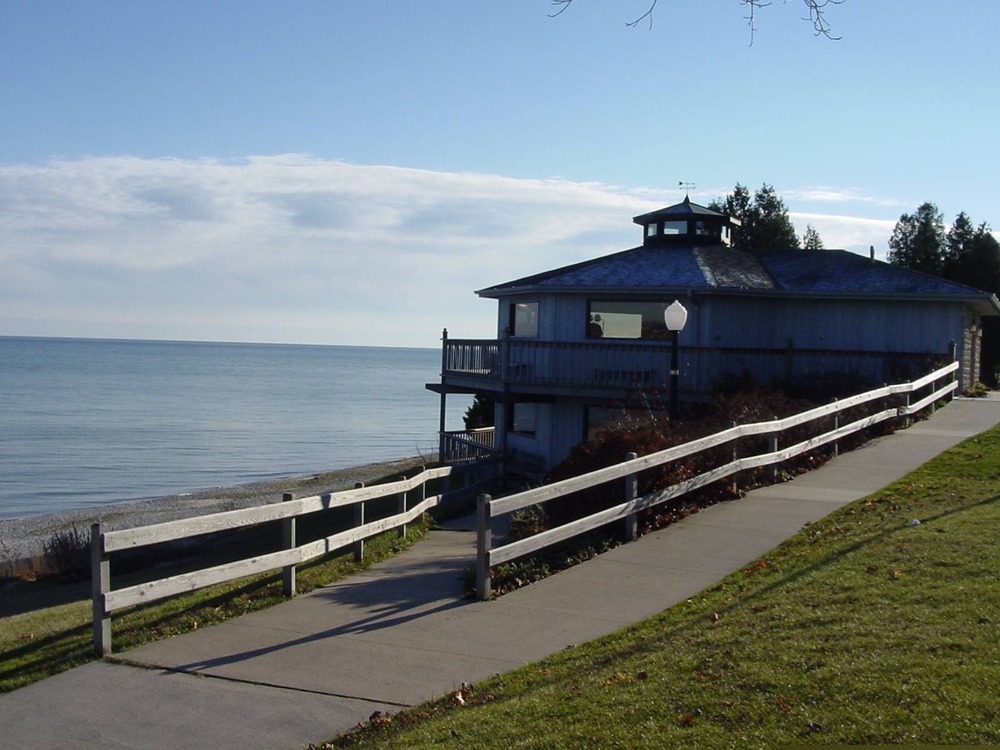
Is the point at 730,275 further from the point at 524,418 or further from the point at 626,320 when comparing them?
the point at 524,418

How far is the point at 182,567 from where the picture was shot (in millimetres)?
22562

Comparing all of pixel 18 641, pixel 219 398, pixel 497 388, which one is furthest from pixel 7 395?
pixel 18 641

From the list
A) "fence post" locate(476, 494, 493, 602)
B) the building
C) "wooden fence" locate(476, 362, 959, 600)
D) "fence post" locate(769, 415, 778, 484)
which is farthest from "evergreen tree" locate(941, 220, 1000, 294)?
"fence post" locate(476, 494, 493, 602)

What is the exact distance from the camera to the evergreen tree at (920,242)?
5244 cm

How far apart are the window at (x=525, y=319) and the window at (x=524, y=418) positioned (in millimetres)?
1970

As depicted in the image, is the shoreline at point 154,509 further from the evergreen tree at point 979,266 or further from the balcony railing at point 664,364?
the evergreen tree at point 979,266

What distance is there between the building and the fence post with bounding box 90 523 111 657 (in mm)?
17500

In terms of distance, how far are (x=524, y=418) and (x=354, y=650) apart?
70.3 feet

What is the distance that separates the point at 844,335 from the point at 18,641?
74.7 ft

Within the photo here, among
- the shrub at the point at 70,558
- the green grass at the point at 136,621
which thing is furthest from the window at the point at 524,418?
the green grass at the point at 136,621

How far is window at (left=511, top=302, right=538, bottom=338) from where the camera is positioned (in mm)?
29328

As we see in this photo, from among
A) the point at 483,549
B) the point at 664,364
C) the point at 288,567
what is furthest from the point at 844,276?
the point at 288,567

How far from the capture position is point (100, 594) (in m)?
8.68

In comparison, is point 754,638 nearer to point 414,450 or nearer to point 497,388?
point 497,388
